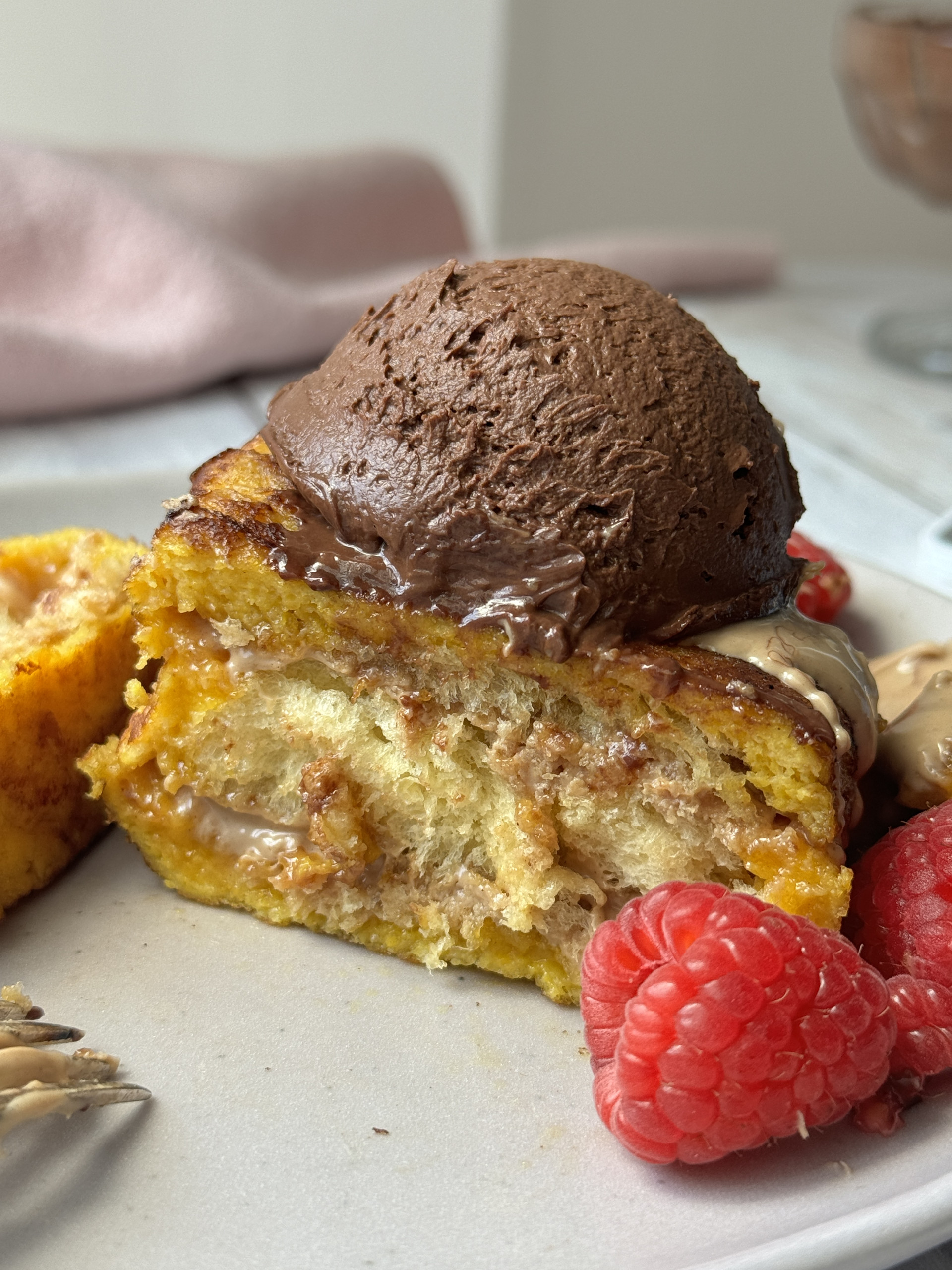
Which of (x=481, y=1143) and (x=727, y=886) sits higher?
(x=727, y=886)

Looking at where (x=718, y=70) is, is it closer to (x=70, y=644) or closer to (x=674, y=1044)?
(x=70, y=644)

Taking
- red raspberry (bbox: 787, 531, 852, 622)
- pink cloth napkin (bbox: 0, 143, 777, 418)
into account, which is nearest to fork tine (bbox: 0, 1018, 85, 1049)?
red raspberry (bbox: 787, 531, 852, 622)

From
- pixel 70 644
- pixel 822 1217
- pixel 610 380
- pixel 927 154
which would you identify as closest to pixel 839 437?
pixel 927 154

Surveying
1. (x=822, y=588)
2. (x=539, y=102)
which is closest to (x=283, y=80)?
(x=539, y=102)

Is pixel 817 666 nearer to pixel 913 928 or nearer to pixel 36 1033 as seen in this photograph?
pixel 913 928

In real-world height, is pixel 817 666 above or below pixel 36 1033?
above

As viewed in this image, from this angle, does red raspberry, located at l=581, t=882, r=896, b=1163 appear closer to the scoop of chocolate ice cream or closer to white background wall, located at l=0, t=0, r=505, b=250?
the scoop of chocolate ice cream
